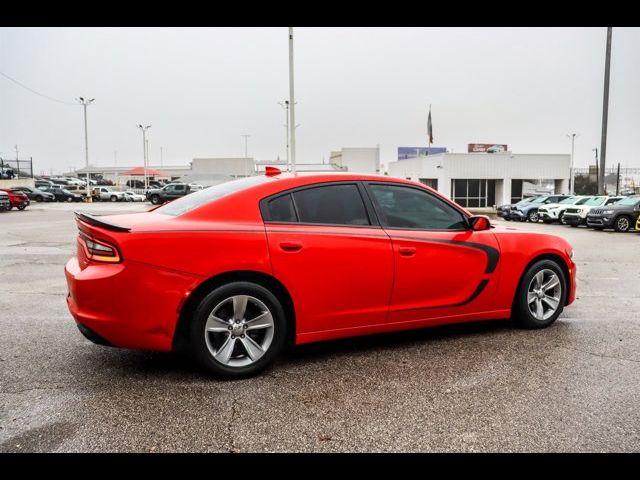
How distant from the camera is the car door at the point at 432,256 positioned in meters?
4.46

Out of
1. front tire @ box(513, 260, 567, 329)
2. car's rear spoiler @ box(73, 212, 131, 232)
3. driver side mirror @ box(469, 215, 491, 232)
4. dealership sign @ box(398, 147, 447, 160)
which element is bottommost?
front tire @ box(513, 260, 567, 329)

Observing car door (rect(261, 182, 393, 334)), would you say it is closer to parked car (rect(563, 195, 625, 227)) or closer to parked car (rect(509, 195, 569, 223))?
parked car (rect(563, 195, 625, 227))

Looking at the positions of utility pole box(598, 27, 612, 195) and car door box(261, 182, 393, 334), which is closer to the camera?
car door box(261, 182, 393, 334)

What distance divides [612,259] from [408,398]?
10.2 metres

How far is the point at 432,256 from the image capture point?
457 cm

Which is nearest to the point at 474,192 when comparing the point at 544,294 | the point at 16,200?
the point at 16,200

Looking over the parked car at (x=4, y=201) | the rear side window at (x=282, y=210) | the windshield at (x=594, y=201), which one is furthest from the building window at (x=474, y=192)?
the rear side window at (x=282, y=210)

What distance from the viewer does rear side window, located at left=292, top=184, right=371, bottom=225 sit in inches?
167

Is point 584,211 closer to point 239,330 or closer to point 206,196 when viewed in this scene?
point 206,196

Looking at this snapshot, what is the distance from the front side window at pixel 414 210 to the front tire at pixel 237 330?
4.24 feet

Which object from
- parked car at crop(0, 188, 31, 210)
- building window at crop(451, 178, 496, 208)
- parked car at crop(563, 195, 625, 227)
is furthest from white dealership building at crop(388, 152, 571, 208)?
parked car at crop(0, 188, 31, 210)
